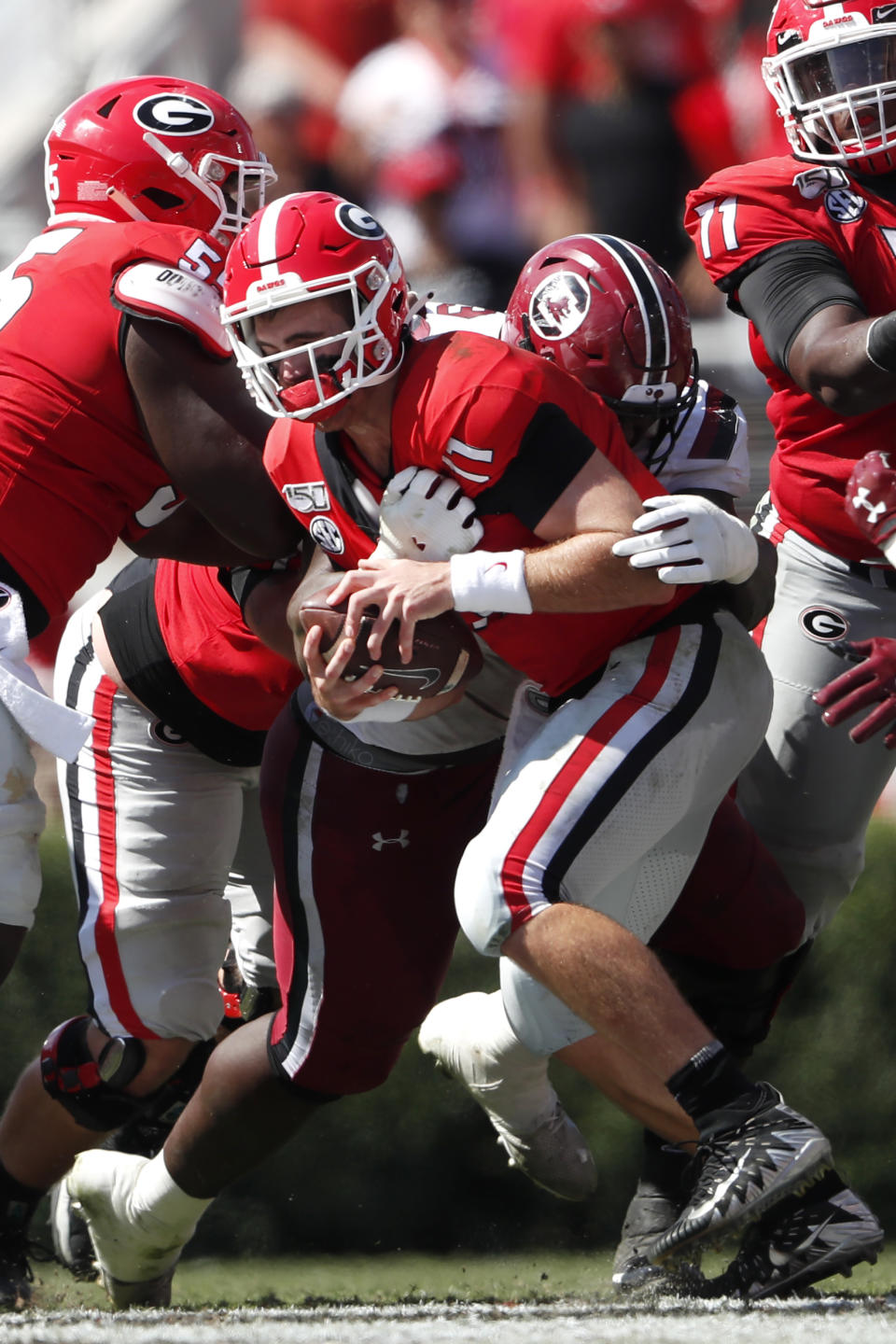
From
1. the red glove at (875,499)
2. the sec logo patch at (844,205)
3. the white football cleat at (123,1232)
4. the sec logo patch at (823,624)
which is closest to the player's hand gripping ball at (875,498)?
the red glove at (875,499)

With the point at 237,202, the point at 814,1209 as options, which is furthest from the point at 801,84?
the point at 814,1209

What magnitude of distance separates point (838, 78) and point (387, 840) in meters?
1.69

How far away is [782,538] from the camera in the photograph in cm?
373

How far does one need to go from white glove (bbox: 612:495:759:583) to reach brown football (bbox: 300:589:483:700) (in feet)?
1.18

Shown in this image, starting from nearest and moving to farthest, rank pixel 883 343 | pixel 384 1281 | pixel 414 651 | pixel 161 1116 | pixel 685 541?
pixel 685 541
pixel 414 651
pixel 883 343
pixel 161 1116
pixel 384 1281

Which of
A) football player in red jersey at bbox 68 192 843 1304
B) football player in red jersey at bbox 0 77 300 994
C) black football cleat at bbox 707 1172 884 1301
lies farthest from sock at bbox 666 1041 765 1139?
football player in red jersey at bbox 0 77 300 994

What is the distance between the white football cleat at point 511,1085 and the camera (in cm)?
352

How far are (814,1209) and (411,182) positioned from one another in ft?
13.6

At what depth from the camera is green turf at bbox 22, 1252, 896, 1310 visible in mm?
3889

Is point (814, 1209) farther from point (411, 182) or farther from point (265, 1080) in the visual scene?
point (411, 182)

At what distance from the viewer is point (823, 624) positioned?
3602 millimetres

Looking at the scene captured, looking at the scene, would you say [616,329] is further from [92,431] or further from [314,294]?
[92,431]

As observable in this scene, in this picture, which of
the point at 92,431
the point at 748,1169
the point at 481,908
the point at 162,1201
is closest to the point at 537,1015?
the point at 481,908

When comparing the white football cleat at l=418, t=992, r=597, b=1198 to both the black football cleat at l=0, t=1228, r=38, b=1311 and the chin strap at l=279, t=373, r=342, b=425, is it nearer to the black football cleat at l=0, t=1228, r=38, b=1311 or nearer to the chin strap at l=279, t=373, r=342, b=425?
the black football cleat at l=0, t=1228, r=38, b=1311
